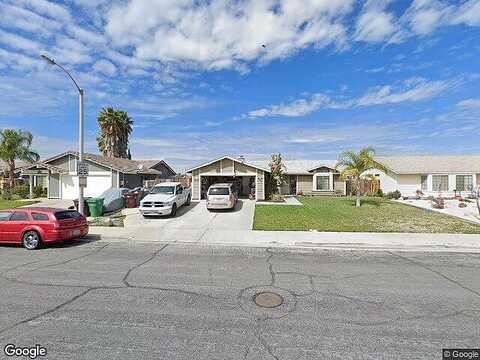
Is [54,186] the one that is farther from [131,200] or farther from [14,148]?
[131,200]

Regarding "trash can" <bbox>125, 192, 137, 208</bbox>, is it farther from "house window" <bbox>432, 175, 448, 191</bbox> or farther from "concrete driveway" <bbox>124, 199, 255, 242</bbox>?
"house window" <bbox>432, 175, 448, 191</bbox>

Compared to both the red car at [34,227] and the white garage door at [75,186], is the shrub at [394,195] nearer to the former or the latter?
the white garage door at [75,186]

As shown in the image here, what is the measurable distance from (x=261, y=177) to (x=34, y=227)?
16739 mm

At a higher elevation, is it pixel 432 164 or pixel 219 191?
pixel 432 164

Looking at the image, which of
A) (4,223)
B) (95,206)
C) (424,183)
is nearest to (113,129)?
(95,206)

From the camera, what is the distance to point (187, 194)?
66.4 ft

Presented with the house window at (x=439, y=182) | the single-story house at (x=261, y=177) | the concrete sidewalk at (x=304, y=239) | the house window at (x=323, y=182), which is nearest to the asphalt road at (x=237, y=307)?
the concrete sidewalk at (x=304, y=239)

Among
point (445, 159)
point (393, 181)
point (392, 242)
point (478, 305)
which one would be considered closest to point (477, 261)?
point (392, 242)

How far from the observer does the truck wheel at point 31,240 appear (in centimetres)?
967

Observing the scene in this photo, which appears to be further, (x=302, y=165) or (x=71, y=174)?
(x=302, y=165)

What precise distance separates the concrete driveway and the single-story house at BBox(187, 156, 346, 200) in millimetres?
5523

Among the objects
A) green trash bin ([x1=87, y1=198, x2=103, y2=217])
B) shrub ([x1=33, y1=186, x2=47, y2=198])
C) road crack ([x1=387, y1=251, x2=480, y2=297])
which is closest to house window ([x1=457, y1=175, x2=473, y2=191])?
road crack ([x1=387, y1=251, x2=480, y2=297])

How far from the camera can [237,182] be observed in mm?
28625

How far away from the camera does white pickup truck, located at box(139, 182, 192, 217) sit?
15625 millimetres
